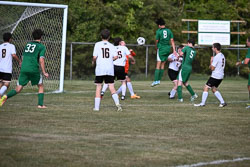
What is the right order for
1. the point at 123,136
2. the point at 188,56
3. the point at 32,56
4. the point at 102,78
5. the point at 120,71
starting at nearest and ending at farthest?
1. the point at 123,136
2. the point at 102,78
3. the point at 32,56
4. the point at 188,56
5. the point at 120,71

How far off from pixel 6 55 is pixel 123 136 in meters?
6.33

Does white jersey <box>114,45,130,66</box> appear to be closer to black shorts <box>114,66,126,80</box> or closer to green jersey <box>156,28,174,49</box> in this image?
black shorts <box>114,66,126,80</box>

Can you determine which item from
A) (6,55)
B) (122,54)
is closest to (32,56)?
(6,55)

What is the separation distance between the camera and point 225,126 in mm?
9695

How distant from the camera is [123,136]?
823 cm

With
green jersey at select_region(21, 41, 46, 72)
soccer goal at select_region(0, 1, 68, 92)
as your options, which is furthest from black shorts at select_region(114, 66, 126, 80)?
green jersey at select_region(21, 41, 46, 72)

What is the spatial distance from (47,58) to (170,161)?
15292 mm

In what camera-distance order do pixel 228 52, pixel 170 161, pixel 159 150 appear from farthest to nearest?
pixel 228 52
pixel 159 150
pixel 170 161

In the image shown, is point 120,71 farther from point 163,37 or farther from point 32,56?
point 32,56

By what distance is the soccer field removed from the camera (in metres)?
6.43

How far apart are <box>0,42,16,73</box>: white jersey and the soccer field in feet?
4.14

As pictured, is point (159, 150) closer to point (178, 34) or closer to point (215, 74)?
point (215, 74)

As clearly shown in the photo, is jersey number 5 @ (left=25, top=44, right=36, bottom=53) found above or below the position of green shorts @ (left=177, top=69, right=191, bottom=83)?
above

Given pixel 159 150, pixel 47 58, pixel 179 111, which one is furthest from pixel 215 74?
pixel 47 58
